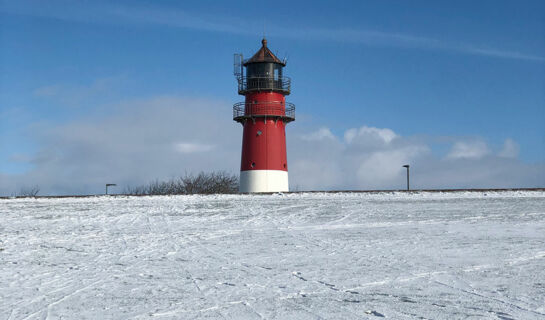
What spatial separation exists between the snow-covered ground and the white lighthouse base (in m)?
12.3

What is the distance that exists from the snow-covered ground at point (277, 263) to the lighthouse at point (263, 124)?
12546mm

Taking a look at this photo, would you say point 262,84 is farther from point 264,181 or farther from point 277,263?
point 277,263

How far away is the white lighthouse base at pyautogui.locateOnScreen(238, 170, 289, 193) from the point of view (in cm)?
3044

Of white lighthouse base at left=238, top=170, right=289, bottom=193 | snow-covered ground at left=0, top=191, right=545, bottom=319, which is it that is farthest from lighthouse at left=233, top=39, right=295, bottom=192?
snow-covered ground at left=0, top=191, right=545, bottom=319

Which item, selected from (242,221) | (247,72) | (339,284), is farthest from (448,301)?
(247,72)

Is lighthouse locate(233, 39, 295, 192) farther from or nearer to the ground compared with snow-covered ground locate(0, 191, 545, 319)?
farther from the ground

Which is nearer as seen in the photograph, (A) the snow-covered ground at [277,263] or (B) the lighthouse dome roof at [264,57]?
(A) the snow-covered ground at [277,263]

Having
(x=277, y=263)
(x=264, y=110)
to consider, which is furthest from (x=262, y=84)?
(x=277, y=263)

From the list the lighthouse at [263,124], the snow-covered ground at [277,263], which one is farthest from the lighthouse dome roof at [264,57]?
the snow-covered ground at [277,263]

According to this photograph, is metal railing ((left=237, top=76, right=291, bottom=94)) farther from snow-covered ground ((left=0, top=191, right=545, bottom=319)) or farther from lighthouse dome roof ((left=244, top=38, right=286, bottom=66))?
snow-covered ground ((left=0, top=191, right=545, bottom=319))

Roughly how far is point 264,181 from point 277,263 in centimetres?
2142

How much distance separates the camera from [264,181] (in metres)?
30.5

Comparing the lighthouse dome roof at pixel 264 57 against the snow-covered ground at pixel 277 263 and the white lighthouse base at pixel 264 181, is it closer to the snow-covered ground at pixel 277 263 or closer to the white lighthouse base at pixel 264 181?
the white lighthouse base at pixel 264 181

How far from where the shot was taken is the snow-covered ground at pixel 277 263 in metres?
6.27
